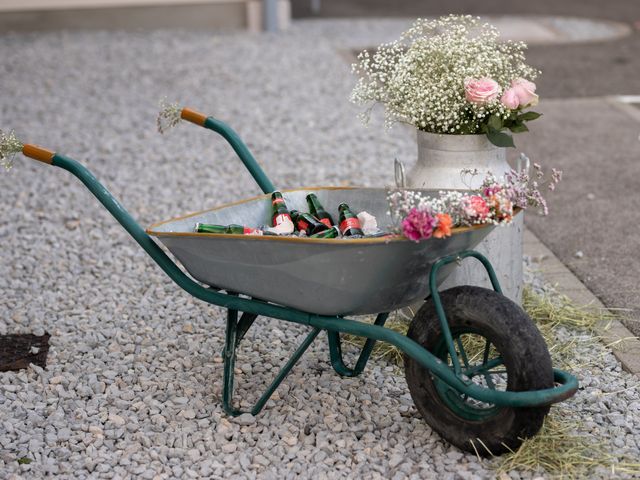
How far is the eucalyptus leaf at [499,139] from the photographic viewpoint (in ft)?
9.74

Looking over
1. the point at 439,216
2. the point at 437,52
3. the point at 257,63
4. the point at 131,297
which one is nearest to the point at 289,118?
the point at 257,63

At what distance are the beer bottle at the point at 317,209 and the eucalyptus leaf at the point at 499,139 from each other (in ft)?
1.81

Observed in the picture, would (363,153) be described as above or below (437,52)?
below

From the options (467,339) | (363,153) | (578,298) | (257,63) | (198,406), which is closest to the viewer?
(198,406)

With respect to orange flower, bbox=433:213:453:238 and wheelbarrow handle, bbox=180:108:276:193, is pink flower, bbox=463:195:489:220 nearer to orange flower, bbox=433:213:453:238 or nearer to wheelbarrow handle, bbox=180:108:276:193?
orange flower, bbox=433:213:453:238

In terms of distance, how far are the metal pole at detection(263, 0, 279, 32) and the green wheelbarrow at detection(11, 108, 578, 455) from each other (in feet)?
21.6

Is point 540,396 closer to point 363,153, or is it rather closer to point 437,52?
point 437,52

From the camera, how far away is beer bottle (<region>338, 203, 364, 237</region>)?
9.17ft

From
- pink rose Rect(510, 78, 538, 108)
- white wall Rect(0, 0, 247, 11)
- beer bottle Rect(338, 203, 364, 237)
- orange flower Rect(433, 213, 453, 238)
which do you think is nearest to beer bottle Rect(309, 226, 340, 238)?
beer bottle Rect(338, 203, 364, 237)

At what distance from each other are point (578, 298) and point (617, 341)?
409mm

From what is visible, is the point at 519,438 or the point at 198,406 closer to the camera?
the point at 519,438

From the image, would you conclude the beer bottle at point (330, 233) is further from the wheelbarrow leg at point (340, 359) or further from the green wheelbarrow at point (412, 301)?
the wheelbarrow leg at point (340, 359)

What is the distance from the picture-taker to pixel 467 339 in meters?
3.25

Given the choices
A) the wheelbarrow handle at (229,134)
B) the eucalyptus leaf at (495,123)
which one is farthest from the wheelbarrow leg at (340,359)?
the eucalyptus leaf at (495,123)
